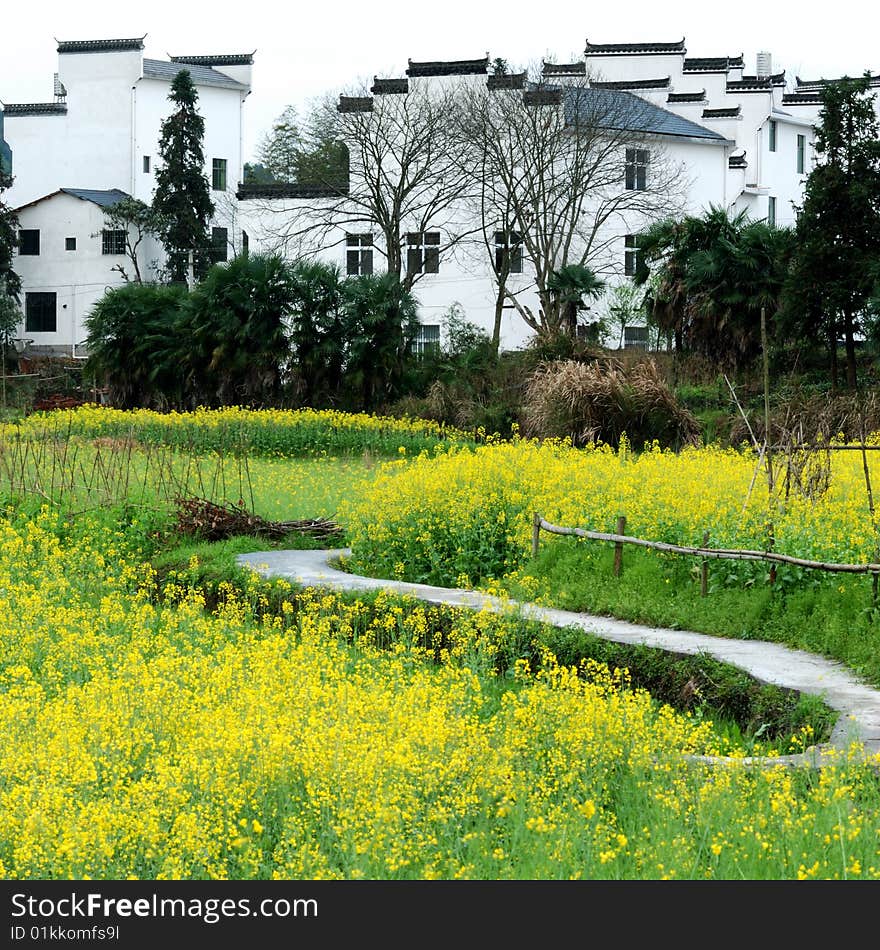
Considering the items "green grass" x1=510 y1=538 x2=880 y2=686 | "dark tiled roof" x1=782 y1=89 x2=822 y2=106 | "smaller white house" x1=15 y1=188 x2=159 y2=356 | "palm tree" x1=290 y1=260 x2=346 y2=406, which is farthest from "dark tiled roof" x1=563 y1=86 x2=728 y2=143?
"green grass" x1=510 y1=538 x2=880 y2=686

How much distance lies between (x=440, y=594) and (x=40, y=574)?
352 centimetres

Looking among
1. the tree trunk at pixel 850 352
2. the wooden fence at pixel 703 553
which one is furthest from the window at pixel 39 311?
the wooden fence at pixel 703 553

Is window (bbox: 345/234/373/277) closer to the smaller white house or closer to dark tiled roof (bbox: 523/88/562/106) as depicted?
the smaller white house

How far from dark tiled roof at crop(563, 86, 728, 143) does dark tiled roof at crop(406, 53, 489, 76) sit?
3315 millimetres

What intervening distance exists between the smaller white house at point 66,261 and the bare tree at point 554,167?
42.5 ft

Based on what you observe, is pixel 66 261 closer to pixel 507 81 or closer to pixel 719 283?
pixel 507 81

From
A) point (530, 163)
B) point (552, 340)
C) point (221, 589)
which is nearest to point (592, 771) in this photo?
point (221, 589)

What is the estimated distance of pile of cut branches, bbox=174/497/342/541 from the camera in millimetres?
13875

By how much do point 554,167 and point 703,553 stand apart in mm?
32543

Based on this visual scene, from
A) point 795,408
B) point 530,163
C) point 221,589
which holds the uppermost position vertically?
point 530,163

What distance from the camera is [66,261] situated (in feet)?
158

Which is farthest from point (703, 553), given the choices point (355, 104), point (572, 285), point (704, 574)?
point (355, 104)

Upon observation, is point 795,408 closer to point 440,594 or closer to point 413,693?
point 440,594
